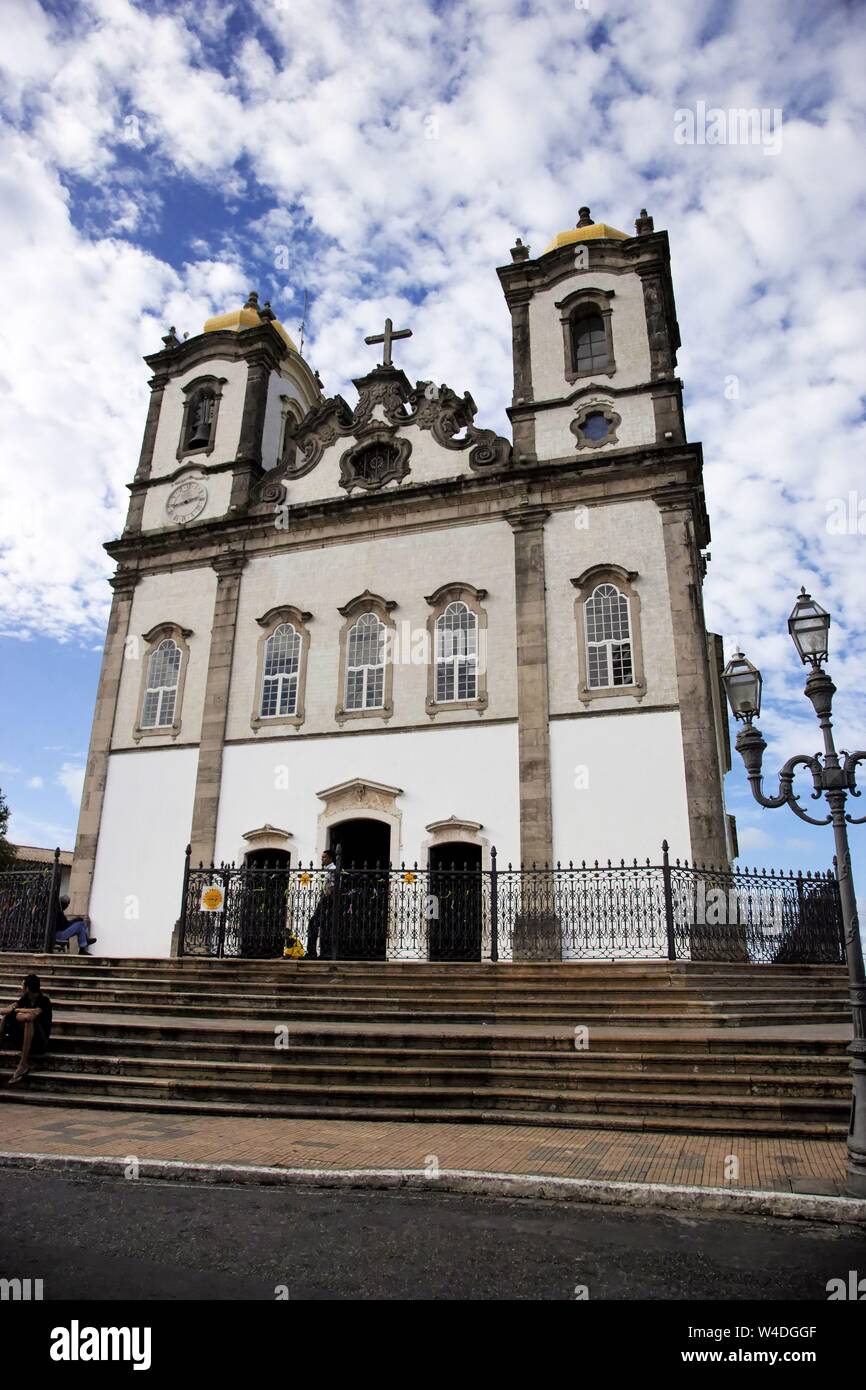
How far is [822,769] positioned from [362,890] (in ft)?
31.0

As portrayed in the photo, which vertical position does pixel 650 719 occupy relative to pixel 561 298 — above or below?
below

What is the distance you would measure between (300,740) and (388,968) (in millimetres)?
7228

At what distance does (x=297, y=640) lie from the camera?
68.7 ft

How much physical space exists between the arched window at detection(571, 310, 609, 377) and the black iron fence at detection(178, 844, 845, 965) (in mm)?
12148

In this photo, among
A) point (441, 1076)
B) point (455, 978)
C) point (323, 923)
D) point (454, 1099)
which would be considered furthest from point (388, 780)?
point (454, 1099)

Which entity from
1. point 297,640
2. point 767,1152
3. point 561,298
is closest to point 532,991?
point 767,1152

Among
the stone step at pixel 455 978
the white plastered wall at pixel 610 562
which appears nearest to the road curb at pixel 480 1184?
the stone step at pixel 455 978

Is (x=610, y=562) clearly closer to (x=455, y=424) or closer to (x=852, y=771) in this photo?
(x=455, y=424)

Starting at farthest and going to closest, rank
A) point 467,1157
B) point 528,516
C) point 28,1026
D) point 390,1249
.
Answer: point 528,516 → point 28,1026 → point 467,1157 → point 390,1249

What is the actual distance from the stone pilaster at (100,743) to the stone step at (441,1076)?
11.1 meters

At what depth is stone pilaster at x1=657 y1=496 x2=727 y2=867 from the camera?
1634 centimetres

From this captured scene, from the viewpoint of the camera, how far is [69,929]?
18297 mm
